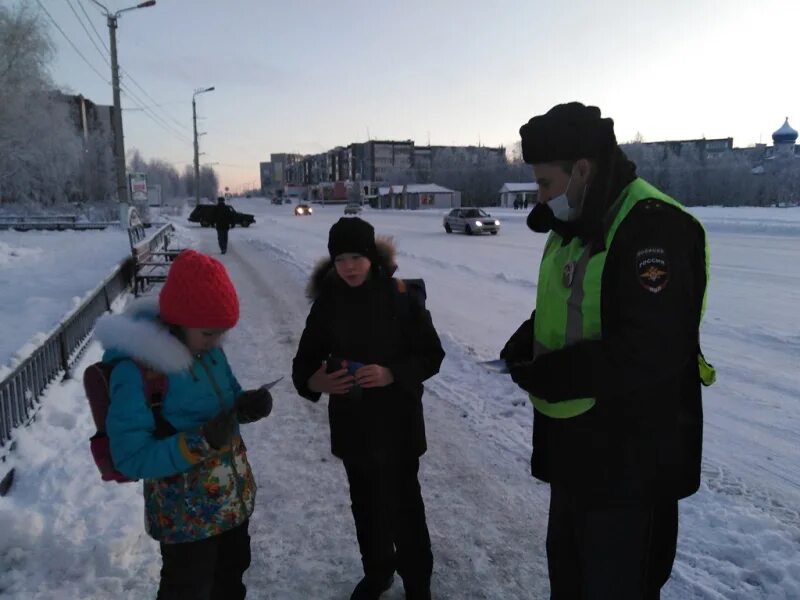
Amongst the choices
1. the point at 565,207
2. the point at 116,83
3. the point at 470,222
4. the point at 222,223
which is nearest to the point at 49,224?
the point at 116,83

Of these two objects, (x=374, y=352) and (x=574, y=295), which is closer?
(x=574, y=295)

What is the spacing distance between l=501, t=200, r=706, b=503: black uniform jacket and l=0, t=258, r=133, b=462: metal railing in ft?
11.7

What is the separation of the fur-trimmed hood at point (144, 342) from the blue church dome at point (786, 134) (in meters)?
96.9

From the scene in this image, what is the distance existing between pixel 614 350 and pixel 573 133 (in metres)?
0.67

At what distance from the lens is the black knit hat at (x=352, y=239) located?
2.51 metres

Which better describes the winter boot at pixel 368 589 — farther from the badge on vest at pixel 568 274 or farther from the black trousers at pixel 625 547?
the badge on vest at pixel 568 274

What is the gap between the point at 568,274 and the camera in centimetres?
178

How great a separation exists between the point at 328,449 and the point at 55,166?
37.4 meters

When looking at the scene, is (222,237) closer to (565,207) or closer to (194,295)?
(194,295)

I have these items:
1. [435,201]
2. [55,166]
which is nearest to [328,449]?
[55,166]

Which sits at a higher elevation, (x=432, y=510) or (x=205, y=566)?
(x=205, y=566)

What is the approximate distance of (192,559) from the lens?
215cm

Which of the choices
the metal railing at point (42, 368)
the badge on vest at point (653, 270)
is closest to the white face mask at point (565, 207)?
the badge on vest at point (653, 270)

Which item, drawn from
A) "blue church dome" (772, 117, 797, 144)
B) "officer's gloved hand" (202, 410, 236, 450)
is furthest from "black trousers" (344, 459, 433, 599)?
"blue church dome" (772, 117, 797, 144)
